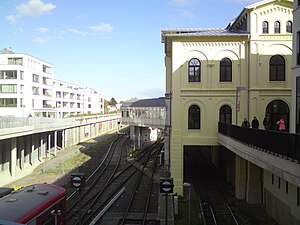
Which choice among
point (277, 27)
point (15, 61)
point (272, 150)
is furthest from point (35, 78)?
point (272, 150)

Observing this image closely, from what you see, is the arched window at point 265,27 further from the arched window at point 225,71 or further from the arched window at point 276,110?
the arched window at point 276,110

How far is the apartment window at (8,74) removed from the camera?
175 feet

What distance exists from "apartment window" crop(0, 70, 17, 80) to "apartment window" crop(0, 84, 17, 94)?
1149mm

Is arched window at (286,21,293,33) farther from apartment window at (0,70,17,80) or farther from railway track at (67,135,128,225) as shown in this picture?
apartment window at (0,70,17,80)

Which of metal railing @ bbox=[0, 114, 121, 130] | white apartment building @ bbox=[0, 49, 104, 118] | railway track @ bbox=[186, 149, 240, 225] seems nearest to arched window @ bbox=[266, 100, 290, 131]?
railway track @ bbox=[186, 149, 240, 225]

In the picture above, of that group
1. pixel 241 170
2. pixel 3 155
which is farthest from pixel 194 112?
pixel 3 155

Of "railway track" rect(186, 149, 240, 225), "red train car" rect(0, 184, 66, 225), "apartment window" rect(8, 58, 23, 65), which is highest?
"apartment window" rect(8, 58, 23, 65)

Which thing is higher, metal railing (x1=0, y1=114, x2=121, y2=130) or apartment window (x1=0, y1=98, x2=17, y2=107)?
apartment window (x1=0, y1=98, x2=17, y2=107)

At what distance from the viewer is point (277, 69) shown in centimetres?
2212

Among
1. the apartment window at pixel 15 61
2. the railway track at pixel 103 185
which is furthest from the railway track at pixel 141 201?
the apartment window at pixel 15 61

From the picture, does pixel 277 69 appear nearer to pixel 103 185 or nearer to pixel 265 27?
pixel 265 27

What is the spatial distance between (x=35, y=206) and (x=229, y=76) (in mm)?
16363

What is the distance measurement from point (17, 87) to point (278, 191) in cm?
4585

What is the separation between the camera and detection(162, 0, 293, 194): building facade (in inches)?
861
